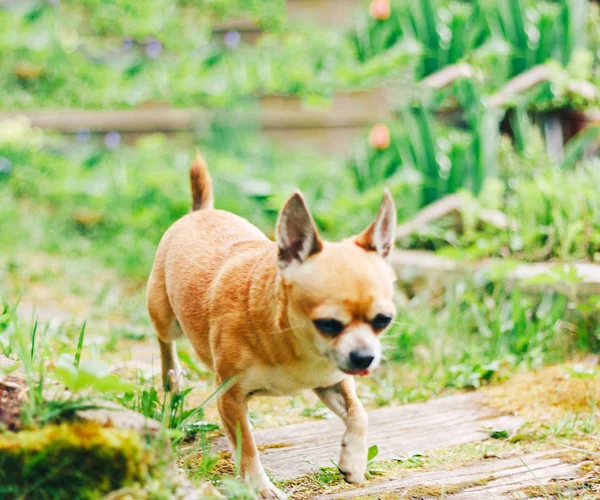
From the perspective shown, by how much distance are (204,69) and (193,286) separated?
5.57 metres

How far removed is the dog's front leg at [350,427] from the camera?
7.93ft

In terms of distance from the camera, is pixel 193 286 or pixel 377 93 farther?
pixel 377 93

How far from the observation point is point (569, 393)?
3.39 m

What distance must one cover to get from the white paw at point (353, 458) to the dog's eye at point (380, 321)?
0.43 m

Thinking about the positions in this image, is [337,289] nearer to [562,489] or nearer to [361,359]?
[361,359]

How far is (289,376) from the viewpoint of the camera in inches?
95.8

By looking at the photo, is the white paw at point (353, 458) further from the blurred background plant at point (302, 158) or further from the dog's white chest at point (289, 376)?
the blurred background plant at point (302, 158)

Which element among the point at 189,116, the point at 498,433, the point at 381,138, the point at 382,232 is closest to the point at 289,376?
the point at 382,232

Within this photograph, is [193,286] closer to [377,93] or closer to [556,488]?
[556,488]

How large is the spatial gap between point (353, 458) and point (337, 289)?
590mm

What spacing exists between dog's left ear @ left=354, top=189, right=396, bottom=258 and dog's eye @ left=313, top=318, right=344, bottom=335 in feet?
1.14

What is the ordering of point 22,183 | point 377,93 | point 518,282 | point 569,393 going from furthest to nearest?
point 377,93 < point 22,183 < point 518,282 < point 569,393

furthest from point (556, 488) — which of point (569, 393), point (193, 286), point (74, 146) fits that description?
point (74, 146)

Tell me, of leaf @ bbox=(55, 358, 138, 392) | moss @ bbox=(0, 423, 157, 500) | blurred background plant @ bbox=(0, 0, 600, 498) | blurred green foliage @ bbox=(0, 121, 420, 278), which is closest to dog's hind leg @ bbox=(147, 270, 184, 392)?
blurred background plant @ bbox=(0, 0, 600, 498)
